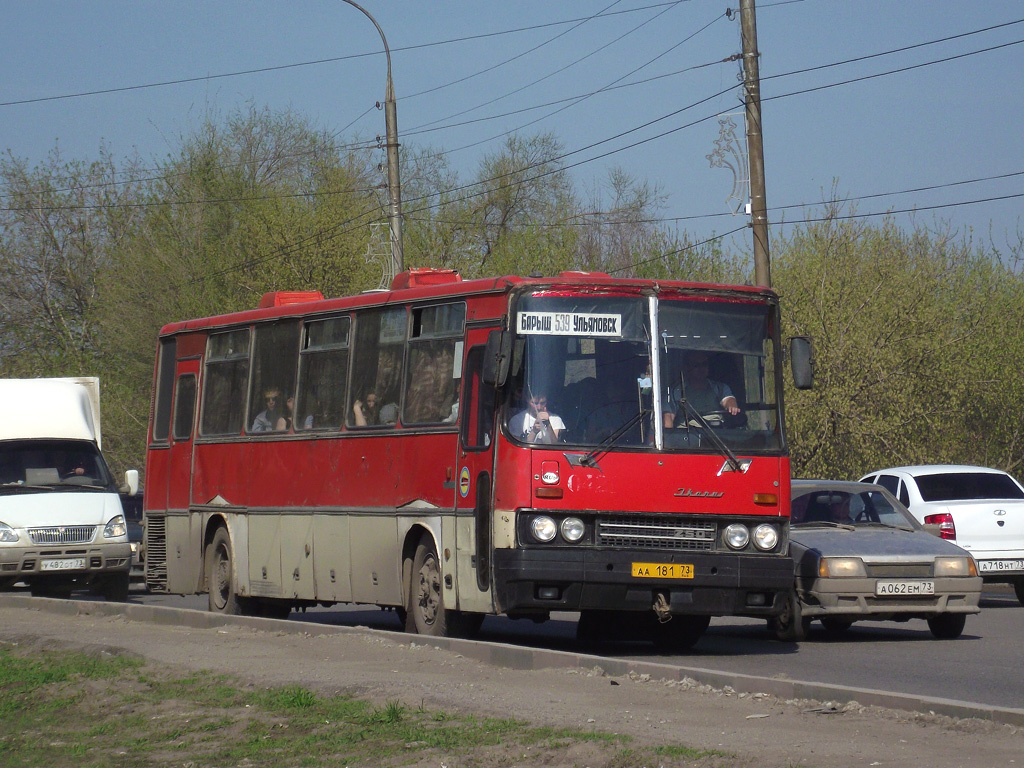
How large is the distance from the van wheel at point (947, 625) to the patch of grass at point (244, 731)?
7533 millimetres

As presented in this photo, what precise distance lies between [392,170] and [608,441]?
65.1 feet

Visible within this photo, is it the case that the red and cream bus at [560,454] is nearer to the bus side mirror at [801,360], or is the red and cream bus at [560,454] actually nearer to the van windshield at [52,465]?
the bus side mirror at [801,360]

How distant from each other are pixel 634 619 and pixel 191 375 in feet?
22.5

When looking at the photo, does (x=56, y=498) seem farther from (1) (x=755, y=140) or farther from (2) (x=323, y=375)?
(1) (x=755, y=140)

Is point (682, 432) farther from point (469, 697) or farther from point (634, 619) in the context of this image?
point (469, 697)

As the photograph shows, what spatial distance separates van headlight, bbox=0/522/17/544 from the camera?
2133cm

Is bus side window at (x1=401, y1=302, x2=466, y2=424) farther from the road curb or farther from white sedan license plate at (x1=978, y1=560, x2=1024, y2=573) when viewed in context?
white sedan license plate at (x1=978, y1=560, x2=1024, y2=573)

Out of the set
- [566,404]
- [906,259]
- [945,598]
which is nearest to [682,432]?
[566,404]

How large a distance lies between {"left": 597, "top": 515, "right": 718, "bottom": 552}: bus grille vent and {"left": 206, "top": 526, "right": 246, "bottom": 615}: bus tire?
6.25 meters

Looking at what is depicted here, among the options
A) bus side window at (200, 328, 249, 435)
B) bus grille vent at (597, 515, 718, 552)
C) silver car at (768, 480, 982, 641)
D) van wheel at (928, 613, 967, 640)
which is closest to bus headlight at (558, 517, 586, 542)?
bus grille vent at (597, 515, 718, 552)

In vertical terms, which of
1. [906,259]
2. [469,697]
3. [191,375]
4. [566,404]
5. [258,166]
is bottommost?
[469,697]

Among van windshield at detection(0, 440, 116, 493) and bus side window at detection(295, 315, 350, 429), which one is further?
van windshield at detection(0, 440, 116, 493)

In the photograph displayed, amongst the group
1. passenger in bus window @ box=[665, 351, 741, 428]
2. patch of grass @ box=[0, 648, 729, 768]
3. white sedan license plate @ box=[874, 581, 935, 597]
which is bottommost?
patch of grass @ box=[0, 648, 729, 768]

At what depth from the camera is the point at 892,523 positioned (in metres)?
15.9
